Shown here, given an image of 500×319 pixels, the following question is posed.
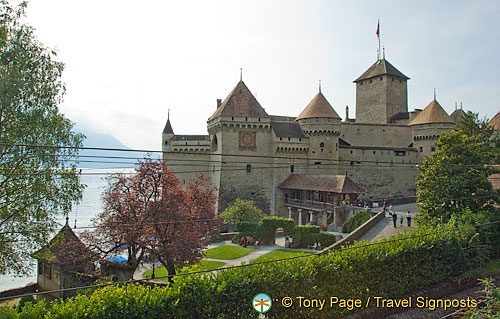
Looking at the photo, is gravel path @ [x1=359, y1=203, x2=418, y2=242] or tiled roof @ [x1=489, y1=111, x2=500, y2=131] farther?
tiled roof @ [x1=489, y1=111, x2=500, y2=131]

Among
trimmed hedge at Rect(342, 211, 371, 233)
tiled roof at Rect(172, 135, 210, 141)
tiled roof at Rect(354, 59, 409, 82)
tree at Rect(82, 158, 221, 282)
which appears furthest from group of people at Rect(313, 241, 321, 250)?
tiled roof at Rect(354, 59, 409, 82)

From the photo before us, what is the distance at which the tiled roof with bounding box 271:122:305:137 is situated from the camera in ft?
130

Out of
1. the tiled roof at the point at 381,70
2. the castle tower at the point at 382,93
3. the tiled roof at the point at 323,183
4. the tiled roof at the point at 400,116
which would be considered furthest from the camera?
the tiled roof at the point at 381,70

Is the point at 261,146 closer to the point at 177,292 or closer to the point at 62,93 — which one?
the point at 62,93

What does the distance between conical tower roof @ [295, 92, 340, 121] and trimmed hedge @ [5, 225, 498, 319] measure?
2346cm

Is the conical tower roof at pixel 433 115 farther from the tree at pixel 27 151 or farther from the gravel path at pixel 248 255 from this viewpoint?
the tree at pixel 27 151

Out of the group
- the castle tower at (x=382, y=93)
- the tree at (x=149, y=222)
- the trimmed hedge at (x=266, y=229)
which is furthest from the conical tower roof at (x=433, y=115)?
the tree at (x=149, y=222)

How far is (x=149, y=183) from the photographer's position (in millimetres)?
20938

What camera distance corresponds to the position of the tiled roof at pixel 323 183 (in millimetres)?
32875

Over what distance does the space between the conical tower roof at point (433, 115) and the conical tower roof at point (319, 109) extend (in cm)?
1110

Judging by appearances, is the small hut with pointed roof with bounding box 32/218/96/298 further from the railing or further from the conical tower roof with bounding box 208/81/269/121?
the conical tower roof with bounding box 208/81/269/121

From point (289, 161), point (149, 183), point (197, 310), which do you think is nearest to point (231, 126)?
point (289, 161)

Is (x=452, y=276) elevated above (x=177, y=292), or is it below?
below

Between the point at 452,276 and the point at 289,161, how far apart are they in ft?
78.5
